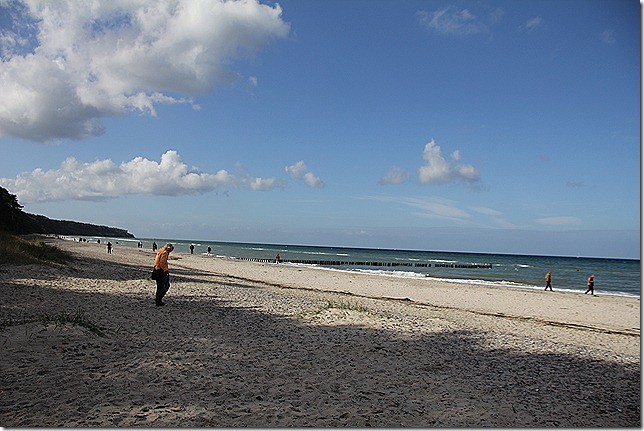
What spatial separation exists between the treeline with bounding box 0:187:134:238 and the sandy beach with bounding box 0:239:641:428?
28.3 m

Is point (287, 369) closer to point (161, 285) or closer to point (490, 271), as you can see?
point (161, 285)

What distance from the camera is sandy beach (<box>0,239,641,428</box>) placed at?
514 cm

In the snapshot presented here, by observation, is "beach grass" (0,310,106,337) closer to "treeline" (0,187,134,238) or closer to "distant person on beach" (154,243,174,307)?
"distant person on beach" (154,243,174,307)

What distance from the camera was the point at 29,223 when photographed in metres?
78.2

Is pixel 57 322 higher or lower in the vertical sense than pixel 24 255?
lower

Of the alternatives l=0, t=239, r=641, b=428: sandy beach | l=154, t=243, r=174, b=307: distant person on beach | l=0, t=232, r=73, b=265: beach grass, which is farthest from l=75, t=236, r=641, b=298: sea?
l=0, t=232, r=73, b=265: beach grass

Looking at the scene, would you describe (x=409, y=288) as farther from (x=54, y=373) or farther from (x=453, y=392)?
(x=54, y=373)

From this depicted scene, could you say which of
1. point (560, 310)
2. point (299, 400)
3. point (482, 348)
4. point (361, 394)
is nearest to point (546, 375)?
point (482, 348)

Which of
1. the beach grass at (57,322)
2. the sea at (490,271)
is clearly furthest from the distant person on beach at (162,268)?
the sea at (490,271)

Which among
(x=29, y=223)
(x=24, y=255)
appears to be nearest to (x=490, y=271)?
(x=24, y=255)

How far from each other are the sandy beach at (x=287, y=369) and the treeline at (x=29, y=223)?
Answer: 2832 cm

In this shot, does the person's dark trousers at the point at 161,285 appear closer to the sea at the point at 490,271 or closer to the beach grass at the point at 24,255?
the beach grass at the point at 24,255

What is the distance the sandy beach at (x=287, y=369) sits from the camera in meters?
5.14

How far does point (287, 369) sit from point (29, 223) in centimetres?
8811
